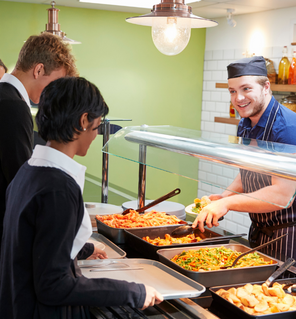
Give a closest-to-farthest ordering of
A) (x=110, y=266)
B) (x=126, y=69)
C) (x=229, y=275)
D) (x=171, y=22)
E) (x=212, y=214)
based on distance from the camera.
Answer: (x=229, y=275)
(x=110, y=266)
(x=212, y=214)
(x=171, y=22)
(x=126, y=69)

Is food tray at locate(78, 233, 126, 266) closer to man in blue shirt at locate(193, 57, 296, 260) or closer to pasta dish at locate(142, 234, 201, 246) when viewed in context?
pasta dish at locate(142, 234, 201, 246)

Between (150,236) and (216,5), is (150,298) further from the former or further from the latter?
(216,5)

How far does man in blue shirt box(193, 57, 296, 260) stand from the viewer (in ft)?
4.09

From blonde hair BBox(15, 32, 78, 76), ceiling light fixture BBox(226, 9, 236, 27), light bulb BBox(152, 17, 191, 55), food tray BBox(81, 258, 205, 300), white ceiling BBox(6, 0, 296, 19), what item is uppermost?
white ceiling BBox(6, 0, 296, 19)

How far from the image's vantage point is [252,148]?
149 cm

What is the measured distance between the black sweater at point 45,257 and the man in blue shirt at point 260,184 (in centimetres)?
47

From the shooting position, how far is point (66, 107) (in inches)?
41.4

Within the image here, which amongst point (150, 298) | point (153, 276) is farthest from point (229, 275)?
point (150, 298)

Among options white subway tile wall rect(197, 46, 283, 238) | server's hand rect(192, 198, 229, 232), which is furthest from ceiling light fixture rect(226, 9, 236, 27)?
server's hand rect(192, 198, 229, 232)

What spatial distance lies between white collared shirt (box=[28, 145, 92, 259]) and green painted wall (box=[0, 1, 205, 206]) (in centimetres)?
326

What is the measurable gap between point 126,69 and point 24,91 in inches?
130

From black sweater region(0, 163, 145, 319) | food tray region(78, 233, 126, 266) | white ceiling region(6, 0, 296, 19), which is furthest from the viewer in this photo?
white ceiling region(6, 0, 296, 19)

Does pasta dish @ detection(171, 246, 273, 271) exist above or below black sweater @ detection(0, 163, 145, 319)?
below

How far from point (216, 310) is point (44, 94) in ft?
2.55
